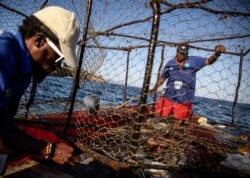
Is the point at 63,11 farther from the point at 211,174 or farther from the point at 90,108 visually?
the point at 90,108

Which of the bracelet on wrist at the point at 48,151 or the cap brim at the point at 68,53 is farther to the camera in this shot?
the bracelet on wrist at the point at 48,151

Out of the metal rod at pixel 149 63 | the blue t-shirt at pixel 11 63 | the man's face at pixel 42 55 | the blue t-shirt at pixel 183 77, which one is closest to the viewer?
the blue t-shirt at pixel 11 63

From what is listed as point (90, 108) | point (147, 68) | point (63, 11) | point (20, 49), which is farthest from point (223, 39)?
point (20, 49)

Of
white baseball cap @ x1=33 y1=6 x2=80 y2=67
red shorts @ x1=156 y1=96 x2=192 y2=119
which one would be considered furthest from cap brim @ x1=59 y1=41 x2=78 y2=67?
red shorts @ x1=156 y1=96 x2=192 y2=119

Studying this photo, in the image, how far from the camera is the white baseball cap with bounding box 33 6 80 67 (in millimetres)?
2026

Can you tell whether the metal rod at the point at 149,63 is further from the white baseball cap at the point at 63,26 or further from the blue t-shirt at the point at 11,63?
the blue t-shirt at the point at 11,63

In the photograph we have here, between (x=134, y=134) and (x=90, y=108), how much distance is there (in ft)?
7.90

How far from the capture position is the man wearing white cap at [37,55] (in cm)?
184

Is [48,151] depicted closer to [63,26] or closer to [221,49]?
[63,26]

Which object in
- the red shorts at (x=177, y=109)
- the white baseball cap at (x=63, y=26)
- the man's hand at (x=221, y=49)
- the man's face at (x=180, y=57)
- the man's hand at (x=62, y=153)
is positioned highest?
the man's face at (x=180, y=57)

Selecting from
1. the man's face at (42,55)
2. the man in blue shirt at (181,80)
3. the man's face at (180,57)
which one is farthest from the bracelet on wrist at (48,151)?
the man's face at (180,57)

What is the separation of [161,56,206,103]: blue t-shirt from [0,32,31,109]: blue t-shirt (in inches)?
168

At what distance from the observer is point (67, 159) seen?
2.22 meters

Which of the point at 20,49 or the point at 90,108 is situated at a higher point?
the point at 20,49
